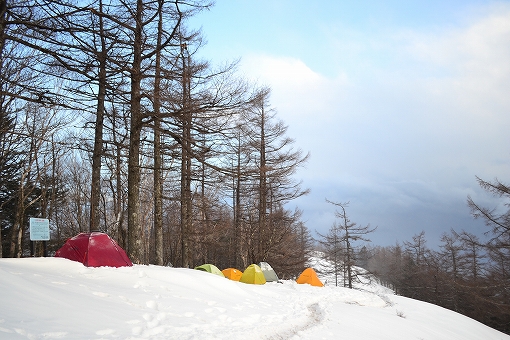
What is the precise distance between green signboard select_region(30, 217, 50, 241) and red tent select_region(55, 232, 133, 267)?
2.48 ft

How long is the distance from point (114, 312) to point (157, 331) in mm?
779

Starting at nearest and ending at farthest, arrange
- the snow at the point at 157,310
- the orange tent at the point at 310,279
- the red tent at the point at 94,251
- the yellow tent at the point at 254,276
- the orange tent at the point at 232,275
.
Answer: the snow at the point at 157,310 → the red tent at the point at 94,251 → the yellow tent at the point at 254,276 → the orange tent at the point at 232,275 → the orange tent at the point at 310,279

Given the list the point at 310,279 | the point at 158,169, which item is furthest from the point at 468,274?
the point at 158,169

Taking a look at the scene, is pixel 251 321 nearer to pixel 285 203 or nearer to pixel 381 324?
pixel 381 324

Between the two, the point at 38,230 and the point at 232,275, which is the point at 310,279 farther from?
the point at 38,230

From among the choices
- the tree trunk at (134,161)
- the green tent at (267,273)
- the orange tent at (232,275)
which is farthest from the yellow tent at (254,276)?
the tree trunk at (134,161)

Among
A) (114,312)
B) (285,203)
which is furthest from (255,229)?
(114,312)

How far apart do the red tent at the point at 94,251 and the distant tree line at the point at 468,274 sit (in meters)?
15.5

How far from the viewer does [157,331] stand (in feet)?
15.8

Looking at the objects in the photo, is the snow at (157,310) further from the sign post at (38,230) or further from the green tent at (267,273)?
the green tent at (267,273)

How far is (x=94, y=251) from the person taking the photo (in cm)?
772

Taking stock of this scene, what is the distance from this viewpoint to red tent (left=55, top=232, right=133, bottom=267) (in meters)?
7.65

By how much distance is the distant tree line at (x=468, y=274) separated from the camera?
16.4 metres

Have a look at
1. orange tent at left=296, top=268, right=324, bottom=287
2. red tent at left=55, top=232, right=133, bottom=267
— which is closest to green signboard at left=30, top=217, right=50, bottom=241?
red tent at left=55, top=232, right=133, bottom=267
